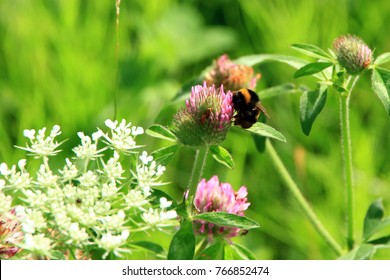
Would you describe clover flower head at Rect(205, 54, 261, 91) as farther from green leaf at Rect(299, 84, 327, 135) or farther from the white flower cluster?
the white flower cluster

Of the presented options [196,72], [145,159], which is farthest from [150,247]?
[196,72]

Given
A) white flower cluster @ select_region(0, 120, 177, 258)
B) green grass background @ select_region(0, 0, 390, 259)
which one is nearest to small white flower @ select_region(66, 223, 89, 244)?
white flower cluster @ select_region(0, 120, 177, 258)

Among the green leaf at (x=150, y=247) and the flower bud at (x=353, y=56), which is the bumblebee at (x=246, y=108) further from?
the green leaf at (x=150, y=247)

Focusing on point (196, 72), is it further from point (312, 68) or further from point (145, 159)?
point (145, 159)

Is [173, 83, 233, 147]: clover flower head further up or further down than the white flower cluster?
further up

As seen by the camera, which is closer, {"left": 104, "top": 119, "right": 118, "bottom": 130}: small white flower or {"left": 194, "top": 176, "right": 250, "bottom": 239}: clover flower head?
{"left": 104, "top": 119, "right": 118, "bottom": 130}: small white flower
